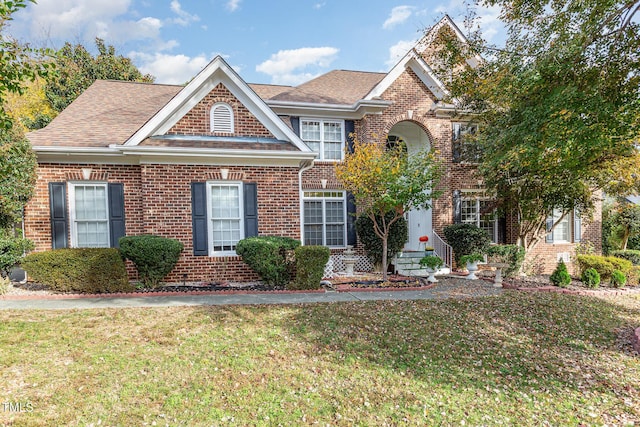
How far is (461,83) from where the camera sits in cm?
1130

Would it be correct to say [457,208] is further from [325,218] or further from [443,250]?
[325,218]

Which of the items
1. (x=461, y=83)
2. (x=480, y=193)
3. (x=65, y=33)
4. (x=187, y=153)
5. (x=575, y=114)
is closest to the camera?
(x=575, y=114)

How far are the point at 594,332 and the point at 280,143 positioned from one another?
844 centimetres

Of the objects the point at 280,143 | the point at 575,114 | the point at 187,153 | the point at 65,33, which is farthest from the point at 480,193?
the point at 65,33

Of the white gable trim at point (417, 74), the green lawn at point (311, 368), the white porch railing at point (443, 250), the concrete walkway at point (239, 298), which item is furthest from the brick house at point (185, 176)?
the white porch railing at point (443, 250)

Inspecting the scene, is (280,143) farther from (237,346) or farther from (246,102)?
(237,346)

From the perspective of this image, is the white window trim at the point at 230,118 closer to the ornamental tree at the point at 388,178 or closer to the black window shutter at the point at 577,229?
the ornamental tree at the point at 388,178

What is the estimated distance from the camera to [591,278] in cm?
1038

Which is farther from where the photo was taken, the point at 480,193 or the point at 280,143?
the point at 480,193

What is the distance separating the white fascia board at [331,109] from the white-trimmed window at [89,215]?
6147 millimetres

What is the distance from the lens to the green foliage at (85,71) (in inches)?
805

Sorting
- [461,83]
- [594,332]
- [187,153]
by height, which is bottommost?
[594,332]

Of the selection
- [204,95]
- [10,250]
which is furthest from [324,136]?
[10,250]

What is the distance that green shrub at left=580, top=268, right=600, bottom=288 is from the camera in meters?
10.4
